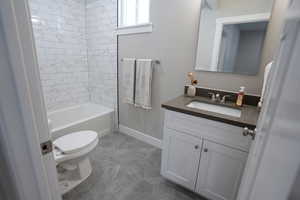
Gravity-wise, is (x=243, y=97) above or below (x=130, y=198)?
above

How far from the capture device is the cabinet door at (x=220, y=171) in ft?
3.69

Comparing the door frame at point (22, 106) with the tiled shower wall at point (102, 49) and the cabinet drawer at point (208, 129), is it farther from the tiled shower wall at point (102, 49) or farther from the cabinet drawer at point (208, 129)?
the tiled shower wall at point (102, 49)

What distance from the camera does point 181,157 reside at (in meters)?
1.39

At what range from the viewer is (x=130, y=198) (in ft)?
4.66

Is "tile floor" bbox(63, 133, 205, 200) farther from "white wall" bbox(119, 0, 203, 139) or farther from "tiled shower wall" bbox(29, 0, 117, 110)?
"tiled shower wall" bbox(29, 0, 117, 110)

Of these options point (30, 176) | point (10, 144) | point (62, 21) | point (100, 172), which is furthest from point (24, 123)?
point (62, 21)

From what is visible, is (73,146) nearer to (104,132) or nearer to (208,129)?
(104,132)

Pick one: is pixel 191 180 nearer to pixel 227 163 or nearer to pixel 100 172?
pixel 227 163

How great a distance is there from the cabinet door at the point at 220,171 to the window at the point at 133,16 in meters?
1.63

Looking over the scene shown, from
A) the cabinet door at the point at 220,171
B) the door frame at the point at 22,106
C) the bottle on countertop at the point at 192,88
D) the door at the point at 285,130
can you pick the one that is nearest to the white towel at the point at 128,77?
the bottle on countertop at the point at 192,88

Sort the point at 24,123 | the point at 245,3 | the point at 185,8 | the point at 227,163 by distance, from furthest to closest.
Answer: the point at 185,8 < the point at 245,3 < the point at 227,163 < the point at 24,123

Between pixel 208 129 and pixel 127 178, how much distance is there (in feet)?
3.48

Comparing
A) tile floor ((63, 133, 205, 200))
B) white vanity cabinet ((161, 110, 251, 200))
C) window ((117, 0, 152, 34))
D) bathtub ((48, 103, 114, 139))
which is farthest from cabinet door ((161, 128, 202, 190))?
window ((117, 0, 152, 34))

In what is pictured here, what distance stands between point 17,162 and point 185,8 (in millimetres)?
1887
